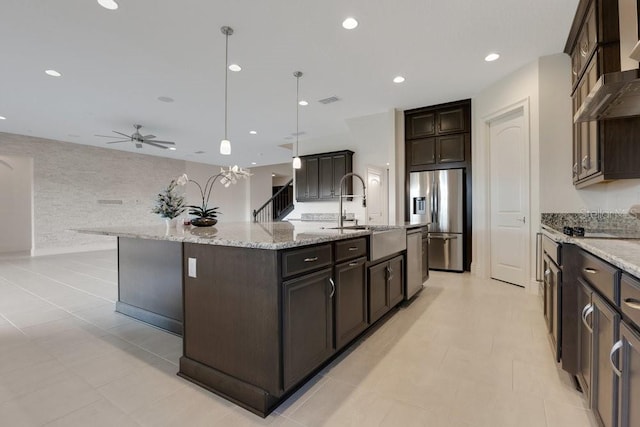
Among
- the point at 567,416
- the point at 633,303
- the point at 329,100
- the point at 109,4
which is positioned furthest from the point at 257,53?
the point at 567,416

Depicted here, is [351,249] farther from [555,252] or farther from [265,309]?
[555,252]

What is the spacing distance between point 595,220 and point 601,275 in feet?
8.19

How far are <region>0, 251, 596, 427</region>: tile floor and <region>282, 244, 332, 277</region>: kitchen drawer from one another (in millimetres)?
745

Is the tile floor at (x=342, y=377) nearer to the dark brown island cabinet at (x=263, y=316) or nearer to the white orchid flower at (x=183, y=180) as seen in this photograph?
the dark brown island cabinet at (x=263, y=316)

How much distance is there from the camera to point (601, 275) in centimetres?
133

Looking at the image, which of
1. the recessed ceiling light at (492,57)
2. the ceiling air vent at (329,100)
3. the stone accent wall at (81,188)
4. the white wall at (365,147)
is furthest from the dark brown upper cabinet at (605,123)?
the stone accent wall at (81,188)

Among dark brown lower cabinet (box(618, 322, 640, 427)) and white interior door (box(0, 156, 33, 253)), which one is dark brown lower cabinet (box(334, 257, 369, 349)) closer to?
dark brown lower cabinet (box(618, 322, 640, 427))

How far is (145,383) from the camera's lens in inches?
72.2

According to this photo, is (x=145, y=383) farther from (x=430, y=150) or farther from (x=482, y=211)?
(x=430, y=150)

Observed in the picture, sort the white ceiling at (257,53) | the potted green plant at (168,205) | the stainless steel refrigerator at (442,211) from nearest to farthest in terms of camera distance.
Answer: the white ceiling at (257,53)
the potted green plant at (168,205)
the stainless steel refrigerator at (442,211)

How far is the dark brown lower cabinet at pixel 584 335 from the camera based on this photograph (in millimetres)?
1468

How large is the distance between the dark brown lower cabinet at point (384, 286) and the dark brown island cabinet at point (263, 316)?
1.22ft

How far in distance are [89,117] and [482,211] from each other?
7319mm

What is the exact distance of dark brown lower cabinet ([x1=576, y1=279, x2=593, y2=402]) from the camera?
1468 millimetres
